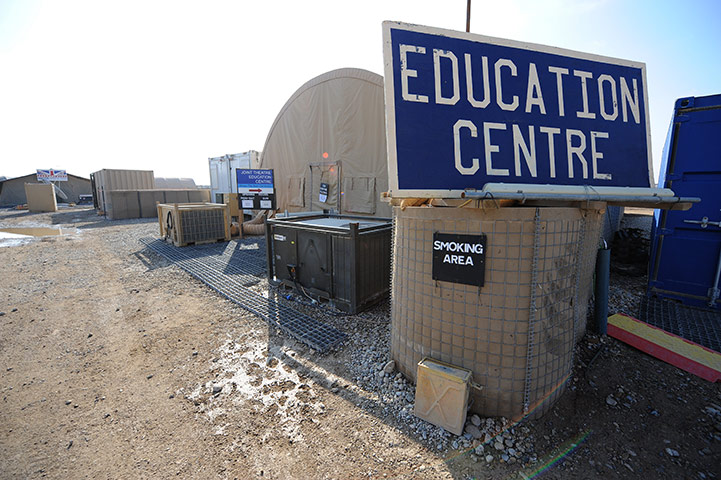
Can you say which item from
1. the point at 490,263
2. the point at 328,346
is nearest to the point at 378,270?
the point at 328,346

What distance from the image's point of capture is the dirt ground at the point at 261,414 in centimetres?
246

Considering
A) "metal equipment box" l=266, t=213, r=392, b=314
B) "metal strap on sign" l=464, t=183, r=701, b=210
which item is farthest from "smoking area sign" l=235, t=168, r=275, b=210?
"metal strap on sign" l=464, t=183, r=701, b=210

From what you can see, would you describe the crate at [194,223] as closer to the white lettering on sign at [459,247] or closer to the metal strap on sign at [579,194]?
the white lettering on sign at [459,247]

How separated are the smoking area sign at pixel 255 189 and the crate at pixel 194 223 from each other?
0.84 m

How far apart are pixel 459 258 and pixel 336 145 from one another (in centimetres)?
989

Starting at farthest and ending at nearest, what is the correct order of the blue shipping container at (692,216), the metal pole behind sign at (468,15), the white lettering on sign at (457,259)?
1. the metal pole behind sign at (468,15)
2. the blue shipping container at (692,216)
3. the white lettering on sign at (457,259)

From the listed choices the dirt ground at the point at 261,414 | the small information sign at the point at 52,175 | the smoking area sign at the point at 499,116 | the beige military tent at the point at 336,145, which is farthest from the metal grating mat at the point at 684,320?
the small information sign at the point at 52,175

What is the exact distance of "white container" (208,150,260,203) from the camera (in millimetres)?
18188

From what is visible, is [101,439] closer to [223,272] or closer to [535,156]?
[535,156]

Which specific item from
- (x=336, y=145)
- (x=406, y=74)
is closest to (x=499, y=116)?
(x=406, y=74)

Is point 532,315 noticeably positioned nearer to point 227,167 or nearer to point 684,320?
point 684,320

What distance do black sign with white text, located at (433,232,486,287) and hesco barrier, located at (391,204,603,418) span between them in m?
0.05

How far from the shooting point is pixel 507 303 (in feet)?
8.70

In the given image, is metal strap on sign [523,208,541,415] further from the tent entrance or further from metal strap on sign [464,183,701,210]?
the tent entrance
